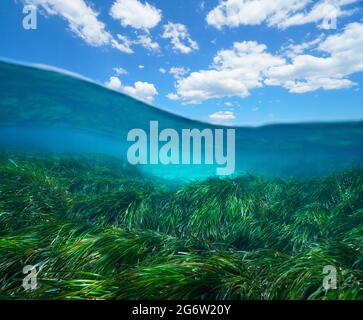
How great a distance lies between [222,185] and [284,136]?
12475 mm

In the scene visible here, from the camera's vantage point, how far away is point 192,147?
23.5 metres

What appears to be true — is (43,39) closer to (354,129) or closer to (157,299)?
(157,299)

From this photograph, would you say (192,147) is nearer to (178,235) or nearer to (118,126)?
(118,126)

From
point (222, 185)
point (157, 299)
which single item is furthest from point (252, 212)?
point (157, 299)

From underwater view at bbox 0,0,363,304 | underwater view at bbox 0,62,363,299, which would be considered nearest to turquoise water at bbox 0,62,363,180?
underwater view at bbox 0,0,363,304

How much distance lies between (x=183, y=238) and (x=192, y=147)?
64.4 ft

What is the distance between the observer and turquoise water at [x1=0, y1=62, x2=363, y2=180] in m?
14.4

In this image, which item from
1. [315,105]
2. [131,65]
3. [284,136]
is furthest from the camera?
[284,136]

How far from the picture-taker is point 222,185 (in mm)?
5656

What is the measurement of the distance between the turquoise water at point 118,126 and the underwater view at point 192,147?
0.16m

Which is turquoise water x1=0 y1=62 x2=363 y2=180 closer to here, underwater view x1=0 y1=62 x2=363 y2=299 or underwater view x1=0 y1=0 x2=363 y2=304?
underwater view x1=0 y1=0 x2=363 y2=304

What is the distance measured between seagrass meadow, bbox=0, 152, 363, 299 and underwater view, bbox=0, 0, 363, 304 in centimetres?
2

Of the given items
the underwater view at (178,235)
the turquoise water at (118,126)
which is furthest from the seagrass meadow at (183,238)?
the turquoise water at (118,126)

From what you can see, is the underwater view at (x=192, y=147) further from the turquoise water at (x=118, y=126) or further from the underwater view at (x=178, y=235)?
the turquoise water at (x=118, y=126)
